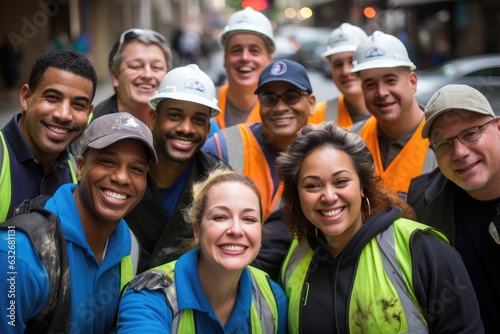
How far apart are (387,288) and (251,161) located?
1935mm

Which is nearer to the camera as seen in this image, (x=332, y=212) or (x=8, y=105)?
(x=332, y=212)

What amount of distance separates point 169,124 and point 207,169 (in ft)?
1.39

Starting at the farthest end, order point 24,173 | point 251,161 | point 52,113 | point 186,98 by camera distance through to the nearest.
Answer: point 251,161, point 186,98, point 52,113, point 24,173

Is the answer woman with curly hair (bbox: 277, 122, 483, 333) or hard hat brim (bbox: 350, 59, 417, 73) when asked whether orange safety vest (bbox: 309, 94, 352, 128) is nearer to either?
hard hat brim (bbox: 350, 59, 417, 73)

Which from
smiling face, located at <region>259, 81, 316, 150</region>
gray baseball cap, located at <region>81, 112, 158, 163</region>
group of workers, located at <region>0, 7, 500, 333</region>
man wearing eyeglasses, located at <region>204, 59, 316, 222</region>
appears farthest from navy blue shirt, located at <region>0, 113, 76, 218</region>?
smiling face, located at <region>259, 81, 316, 150</region>

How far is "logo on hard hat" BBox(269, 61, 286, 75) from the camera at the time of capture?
4.82 metres

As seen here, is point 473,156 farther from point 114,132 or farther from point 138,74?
point 138,74

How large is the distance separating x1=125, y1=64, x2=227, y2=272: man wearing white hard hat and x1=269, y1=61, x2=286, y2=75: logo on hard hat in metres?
0.49

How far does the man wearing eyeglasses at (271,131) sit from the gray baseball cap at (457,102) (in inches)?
49.0

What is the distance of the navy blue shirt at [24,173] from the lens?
12.5ft

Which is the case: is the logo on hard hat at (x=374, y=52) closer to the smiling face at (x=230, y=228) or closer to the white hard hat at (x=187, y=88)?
the white hard hat at (x=187, y=88)

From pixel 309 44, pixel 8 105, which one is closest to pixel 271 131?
pixel 8 105

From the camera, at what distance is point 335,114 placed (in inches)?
238

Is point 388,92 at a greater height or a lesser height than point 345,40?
lesser
